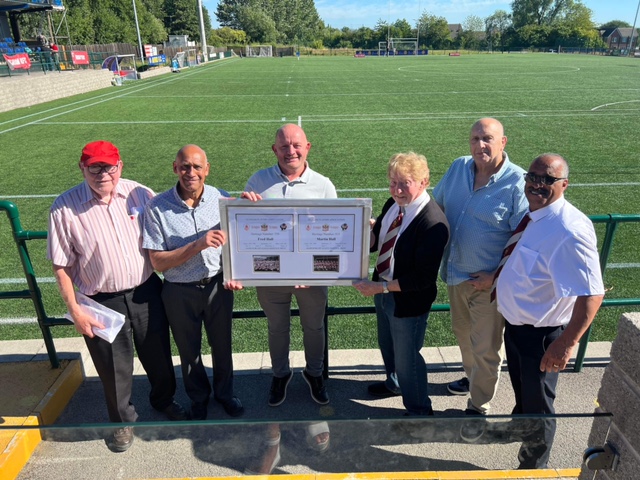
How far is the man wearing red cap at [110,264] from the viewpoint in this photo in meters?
2.69

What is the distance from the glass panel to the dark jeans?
0.93 metres

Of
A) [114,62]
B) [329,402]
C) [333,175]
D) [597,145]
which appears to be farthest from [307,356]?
[114,62]

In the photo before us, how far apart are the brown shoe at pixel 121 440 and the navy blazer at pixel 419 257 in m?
1.59

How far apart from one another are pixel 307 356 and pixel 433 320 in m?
1.77

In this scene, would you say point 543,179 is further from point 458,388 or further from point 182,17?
point 182,17

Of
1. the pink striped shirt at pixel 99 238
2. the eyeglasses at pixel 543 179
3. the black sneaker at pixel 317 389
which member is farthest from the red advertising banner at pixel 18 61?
the eyeglasses at pixel 543 179

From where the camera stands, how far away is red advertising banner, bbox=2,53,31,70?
72.9 ft

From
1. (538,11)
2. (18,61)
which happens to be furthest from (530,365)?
(538,11)

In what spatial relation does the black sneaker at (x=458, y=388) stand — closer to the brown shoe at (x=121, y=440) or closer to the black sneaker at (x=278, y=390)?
the black sneaker at (x=278, y=390)

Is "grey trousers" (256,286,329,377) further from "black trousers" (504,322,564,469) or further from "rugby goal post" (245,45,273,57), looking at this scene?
"rugby goal post" (245,45,273,57)

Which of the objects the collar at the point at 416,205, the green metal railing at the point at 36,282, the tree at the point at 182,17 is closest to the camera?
the collar at the point at 416,205

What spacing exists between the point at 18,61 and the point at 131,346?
84.7ft

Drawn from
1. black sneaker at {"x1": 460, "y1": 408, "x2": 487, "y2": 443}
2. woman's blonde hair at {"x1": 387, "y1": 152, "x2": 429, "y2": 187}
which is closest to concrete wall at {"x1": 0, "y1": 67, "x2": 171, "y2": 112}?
woman's blonde hair at {"x1": 387, "y1": 152, "x2": 429, "y2": 187}

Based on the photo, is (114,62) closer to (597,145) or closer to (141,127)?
(141,127)
